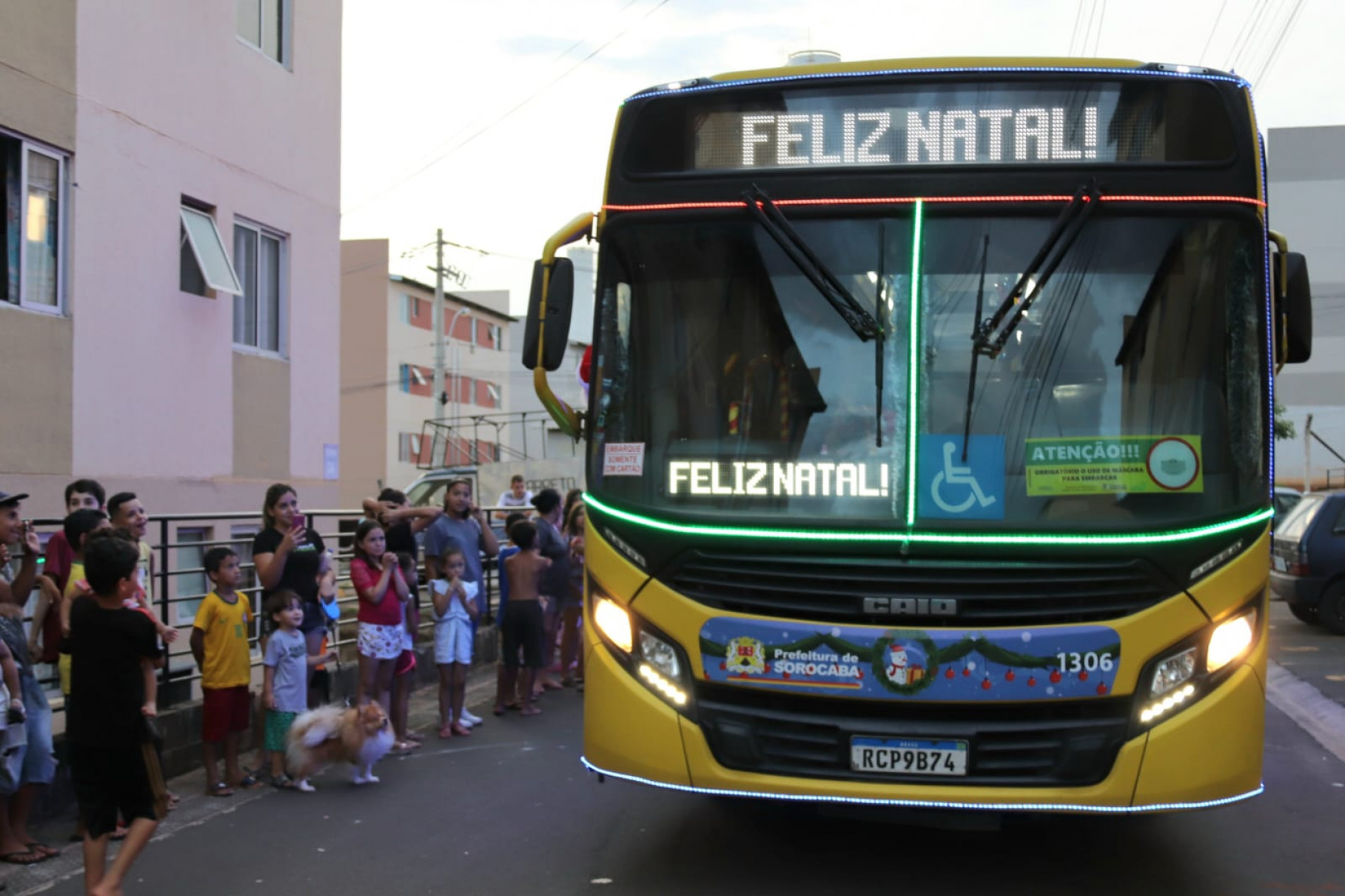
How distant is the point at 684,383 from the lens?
6.10 m

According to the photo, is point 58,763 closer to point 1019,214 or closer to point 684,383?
point 684,383

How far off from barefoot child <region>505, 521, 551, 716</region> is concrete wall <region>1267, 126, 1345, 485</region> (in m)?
52.9

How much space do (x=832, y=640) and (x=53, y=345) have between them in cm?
867

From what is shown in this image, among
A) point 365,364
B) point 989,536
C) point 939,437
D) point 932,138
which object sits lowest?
point 989,536

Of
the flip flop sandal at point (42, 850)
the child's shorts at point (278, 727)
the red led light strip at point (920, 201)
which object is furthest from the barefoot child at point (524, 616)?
the red led light strip at point (920, 201)

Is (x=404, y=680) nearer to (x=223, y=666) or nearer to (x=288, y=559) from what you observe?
(x=288, y=559)

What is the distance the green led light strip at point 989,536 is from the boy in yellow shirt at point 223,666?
382 centimetres

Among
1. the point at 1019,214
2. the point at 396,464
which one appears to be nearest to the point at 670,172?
the point at 1019,214

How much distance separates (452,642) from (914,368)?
18.4 feet

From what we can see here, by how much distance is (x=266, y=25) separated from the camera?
15969mm

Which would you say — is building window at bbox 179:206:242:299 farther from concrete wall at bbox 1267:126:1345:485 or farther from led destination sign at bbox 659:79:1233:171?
concrete wall at bbox 1267:126:1345:485

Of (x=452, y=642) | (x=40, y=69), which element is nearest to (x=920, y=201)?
(x=452, y=642)

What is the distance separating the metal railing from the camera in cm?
922

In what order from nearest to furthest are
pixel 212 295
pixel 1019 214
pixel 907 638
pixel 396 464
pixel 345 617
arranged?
pixel 907 638, pixel 1019 214, pixel 212 295, pixel 345 617, pixel 396 464
